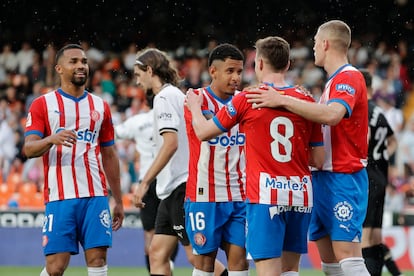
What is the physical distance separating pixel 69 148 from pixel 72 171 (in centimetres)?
19

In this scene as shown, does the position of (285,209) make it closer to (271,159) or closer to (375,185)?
(271,159)

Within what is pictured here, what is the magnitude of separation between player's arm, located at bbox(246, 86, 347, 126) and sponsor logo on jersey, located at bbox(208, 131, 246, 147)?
887mm

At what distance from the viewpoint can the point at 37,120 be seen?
7.67m

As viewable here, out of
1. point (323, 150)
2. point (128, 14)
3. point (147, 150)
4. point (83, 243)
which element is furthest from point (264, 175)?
point (128, 14)

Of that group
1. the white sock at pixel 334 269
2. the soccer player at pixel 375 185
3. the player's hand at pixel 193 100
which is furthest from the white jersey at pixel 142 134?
the white sock at pixel 334 269

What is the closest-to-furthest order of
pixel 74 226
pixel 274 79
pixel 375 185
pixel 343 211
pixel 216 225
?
pixel 274 79
pixel 343 211
pixel 216 225
pixel 74 226
pixel 375 185

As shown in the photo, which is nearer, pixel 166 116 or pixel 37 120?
pixel 37 120

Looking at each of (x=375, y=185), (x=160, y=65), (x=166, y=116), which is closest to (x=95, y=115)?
(x=166, y=116)

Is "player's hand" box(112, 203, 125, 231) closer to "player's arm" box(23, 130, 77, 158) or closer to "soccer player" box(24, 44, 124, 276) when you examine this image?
"soccer player" box(24, 44, 124, 276)

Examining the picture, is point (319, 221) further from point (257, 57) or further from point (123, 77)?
point (123, 77)

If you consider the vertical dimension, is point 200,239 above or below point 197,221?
below

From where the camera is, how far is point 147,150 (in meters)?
10.8

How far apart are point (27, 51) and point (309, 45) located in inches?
254

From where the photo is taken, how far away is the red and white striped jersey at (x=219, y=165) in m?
7.49
